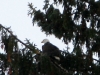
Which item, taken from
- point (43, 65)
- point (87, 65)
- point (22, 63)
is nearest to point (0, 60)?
point (22, 63)

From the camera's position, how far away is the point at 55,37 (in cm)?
701

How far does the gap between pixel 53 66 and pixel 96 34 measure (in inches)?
115

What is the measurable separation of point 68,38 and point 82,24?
46 centimetres

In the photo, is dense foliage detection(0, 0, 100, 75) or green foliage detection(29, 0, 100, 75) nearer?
dense foliage detection(0, 0, 100, 75)

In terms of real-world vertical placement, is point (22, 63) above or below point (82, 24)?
below

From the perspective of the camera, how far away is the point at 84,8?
6.35 m

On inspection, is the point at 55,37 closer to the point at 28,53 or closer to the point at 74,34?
the point at 74,34

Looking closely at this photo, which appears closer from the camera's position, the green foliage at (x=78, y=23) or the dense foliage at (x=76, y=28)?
the dense foliage at (x=76, y=28)

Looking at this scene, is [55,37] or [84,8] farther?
[55,37]

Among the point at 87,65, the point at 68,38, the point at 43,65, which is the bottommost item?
the point at 43,65

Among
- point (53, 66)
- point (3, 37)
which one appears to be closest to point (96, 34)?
point (53, 66)

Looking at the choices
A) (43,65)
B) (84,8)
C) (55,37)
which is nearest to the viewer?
(43,65)

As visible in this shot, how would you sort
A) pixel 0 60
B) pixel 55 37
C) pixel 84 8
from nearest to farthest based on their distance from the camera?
pixel 0 60 < pixel 84 8 < pixel 55 37

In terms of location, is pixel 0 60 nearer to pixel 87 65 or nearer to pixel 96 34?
pixel 87 65
